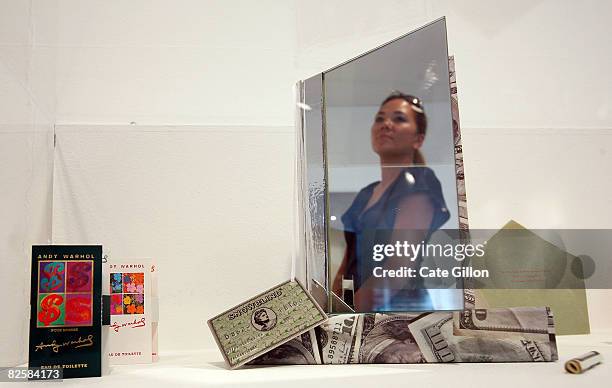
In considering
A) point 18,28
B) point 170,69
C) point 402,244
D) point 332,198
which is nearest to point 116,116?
point 170,69

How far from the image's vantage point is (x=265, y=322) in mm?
1018

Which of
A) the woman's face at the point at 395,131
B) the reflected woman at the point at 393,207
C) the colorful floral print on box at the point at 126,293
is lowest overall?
the colorful floral print on box at the point at 126,293

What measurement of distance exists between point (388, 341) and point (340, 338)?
79 millimetres

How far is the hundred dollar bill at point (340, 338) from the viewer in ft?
3.28

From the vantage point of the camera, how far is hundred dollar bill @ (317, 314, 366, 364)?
100 cm

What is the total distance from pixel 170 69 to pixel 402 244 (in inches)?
27.3

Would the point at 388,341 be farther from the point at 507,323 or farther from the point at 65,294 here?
the point at 65,294

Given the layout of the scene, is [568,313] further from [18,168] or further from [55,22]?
[55,22]

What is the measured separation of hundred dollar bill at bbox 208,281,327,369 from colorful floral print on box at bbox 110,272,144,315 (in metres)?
0.19

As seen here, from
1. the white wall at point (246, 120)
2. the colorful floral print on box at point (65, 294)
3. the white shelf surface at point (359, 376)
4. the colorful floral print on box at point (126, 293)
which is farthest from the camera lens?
the white wall at point (246, 120)

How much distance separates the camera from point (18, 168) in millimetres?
1098

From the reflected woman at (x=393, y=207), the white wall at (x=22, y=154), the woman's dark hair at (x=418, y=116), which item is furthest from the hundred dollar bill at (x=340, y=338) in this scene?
the white wall at (x=22, y=154)

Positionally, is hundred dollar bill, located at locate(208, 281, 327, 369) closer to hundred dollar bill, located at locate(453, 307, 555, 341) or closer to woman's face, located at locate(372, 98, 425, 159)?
hundred dollar bill, located at locate(453, 307, 555, 341)

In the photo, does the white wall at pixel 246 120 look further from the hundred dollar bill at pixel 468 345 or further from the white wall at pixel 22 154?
the hundred dollar bill at pixel 468 345
